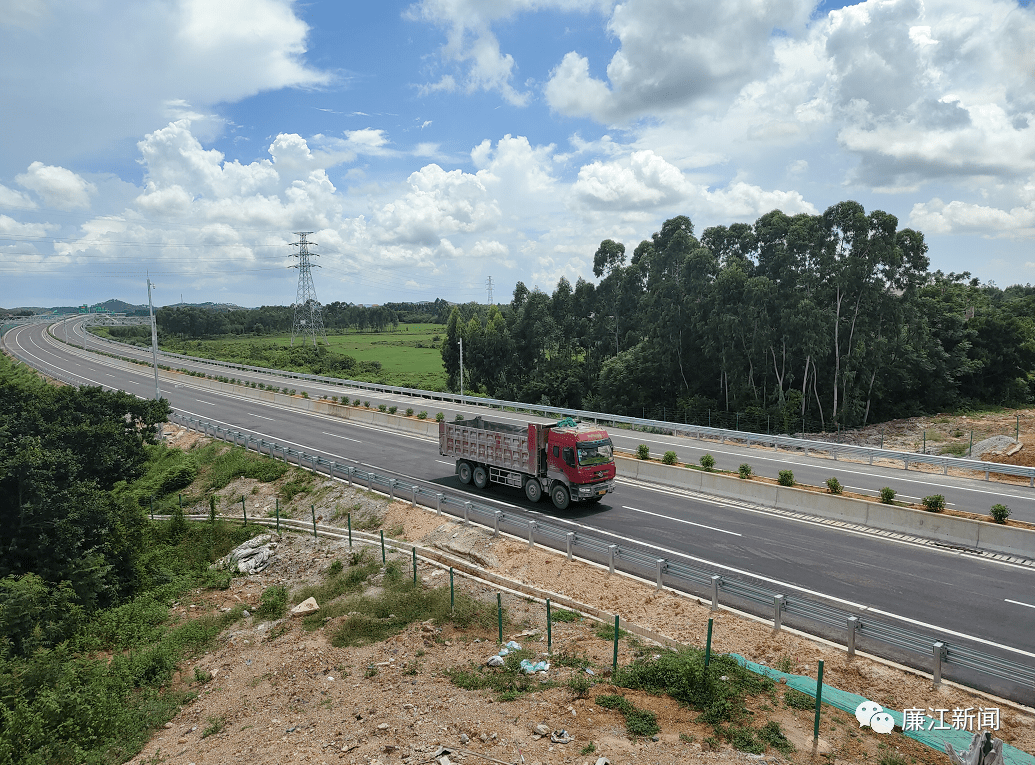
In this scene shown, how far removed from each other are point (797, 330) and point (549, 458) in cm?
2875

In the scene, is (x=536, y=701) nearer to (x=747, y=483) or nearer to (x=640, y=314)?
(x=747, y=483)

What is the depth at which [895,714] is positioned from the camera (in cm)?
1007

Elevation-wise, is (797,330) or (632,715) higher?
(797,330)

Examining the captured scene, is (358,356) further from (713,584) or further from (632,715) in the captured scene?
(632,715)

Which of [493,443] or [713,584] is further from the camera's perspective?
[493,443]

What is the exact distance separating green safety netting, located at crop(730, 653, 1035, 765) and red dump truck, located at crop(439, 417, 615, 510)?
10.8m

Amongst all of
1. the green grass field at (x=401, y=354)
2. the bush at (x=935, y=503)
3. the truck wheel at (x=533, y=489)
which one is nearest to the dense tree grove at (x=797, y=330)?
the bush at (x=935, y=503)

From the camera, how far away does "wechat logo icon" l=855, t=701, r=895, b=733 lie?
9.69m

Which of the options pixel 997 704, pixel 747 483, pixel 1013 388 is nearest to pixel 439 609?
pixel 997 704

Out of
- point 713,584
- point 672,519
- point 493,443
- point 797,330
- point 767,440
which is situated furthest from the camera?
point 797,330

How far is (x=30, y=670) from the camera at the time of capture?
15.4 meters

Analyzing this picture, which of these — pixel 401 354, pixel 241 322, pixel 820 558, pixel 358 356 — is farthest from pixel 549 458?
pixel 241 322

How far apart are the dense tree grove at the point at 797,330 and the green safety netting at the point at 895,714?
1405 inches

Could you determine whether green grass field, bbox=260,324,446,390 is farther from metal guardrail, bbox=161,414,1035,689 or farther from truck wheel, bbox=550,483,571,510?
truck wheel, bbox=550,483,571,510
